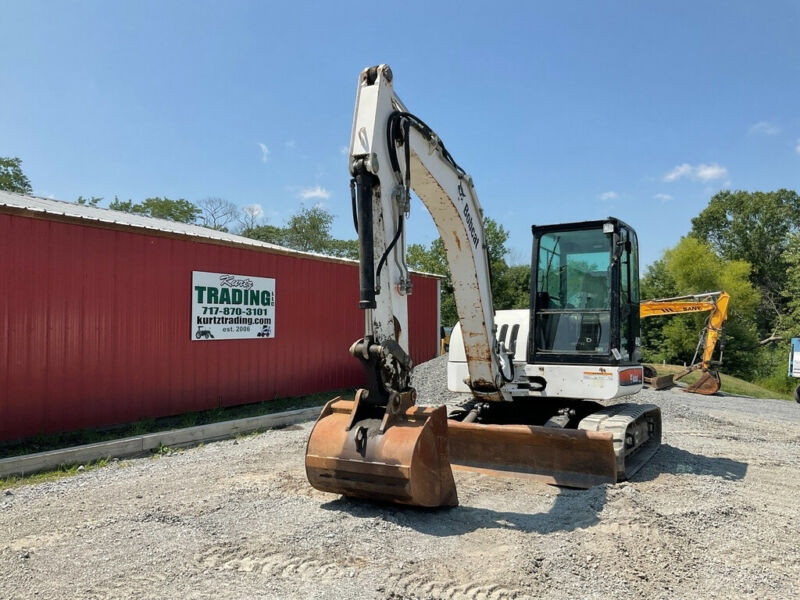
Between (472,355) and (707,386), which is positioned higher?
(472,355)

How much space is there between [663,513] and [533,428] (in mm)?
1388

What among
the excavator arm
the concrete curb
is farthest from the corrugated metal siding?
the excavator arm

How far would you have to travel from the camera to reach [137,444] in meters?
7.04

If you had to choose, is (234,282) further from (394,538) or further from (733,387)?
(733,387)

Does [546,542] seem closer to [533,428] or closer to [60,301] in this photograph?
[533,428]

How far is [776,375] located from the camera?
27406mm

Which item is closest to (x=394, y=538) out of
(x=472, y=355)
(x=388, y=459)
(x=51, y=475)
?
(x=388, y=459)

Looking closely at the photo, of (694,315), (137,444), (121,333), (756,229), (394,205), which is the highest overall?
(756,229)

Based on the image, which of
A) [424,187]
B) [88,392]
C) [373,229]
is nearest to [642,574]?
[373,229]

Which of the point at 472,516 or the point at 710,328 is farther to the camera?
the point at 710,328

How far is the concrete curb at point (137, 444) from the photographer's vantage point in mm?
6070

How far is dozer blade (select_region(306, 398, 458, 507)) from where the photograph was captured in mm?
4012

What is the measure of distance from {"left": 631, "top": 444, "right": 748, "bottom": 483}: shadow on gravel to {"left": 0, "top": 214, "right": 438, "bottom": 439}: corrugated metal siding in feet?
22.9

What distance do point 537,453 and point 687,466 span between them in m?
1.82
